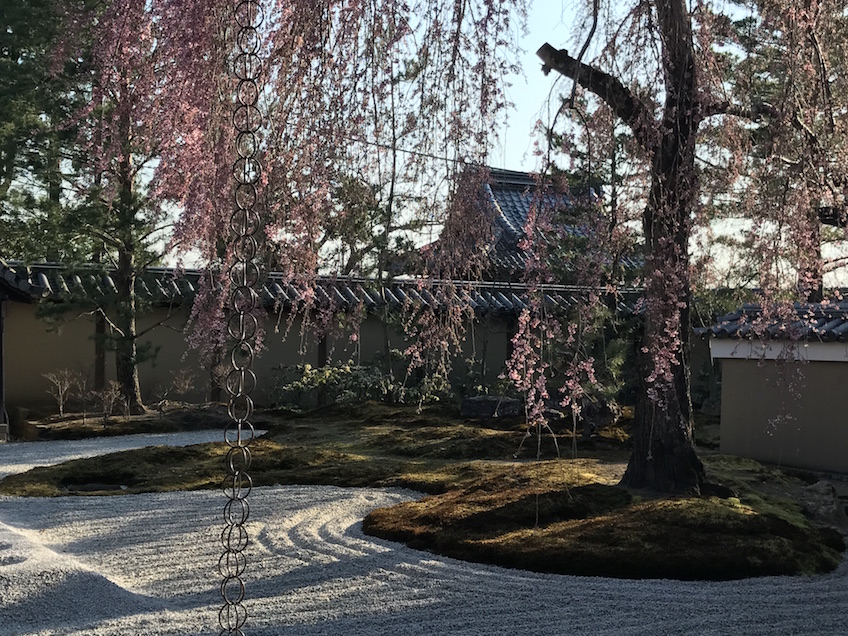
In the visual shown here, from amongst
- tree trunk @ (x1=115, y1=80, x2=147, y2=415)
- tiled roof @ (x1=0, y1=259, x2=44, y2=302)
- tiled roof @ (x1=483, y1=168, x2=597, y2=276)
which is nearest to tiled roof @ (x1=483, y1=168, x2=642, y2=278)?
tiled roof @ (x1=483, y1=168, x2=597, y2=276)

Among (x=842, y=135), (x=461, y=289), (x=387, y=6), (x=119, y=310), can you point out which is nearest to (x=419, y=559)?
(x=461, y=289)

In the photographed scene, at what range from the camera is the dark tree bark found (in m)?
4.07

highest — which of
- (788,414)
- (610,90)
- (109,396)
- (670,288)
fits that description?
(610,90)

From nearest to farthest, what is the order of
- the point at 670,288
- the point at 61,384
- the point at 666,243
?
the point at 666,243
the point at 670,288
the point at 61,384

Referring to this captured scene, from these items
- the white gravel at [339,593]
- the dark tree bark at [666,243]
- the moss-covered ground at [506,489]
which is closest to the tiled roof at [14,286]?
the moss-covered ground at [506,489]

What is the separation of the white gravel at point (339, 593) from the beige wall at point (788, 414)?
11.8 ft

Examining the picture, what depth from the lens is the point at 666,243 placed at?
4.59m

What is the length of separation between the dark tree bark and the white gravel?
109 centimetres

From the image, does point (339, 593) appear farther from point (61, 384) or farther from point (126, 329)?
point (61, 384)

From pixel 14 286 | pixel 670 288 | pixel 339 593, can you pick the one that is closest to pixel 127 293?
pixel 14 286

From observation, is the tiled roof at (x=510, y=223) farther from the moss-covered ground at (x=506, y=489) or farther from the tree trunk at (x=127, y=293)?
the tree trunk at (x=127, y=293)

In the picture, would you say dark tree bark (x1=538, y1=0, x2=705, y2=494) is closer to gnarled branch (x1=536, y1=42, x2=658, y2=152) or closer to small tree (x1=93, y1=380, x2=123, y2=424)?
gnarled branch (x1=536, y1=42, x2=658, y2=152)

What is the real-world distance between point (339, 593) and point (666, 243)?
90.9 inches

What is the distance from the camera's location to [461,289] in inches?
172
